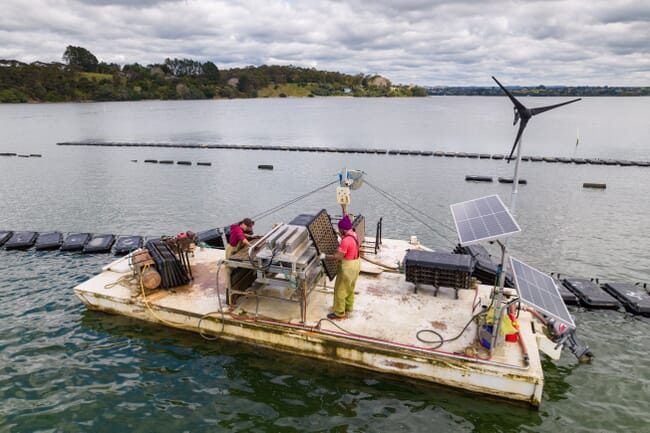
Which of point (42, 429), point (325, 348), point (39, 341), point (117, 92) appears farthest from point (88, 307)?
point (117, 92)

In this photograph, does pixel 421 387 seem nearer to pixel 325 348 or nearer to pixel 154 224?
pixel 325 348

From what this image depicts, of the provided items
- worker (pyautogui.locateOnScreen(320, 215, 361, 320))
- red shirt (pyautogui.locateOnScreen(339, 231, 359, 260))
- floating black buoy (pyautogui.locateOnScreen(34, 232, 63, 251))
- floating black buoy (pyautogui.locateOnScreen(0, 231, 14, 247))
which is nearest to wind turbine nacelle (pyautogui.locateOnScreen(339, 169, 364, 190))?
worker (pyautogui.locateOnScreen(320, 215, 361, 320))

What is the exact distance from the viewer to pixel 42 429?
8.44m

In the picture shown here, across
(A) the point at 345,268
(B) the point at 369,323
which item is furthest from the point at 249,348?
(A) the point at 345,268

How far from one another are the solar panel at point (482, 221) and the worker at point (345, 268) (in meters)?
2.64

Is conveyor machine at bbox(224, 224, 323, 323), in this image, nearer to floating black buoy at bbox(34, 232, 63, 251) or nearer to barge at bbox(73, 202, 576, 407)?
barge at bbox(73, 202, 576, 407)

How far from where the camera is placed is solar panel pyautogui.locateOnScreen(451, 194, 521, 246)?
896 centimetres

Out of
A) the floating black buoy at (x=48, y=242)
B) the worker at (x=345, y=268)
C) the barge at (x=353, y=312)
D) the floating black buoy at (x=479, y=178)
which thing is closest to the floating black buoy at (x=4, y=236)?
the floating black buoy at (x=48, y=242)

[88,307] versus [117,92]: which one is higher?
[117,92]

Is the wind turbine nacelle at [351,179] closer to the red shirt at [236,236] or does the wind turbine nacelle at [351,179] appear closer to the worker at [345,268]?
the worker at [345,268]

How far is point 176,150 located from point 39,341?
48.5 m

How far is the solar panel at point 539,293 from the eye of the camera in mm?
8211

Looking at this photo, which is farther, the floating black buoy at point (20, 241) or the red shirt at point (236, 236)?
the floating black buoy at point (20, 241)

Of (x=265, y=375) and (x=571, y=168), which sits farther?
(x=571, y=168)
